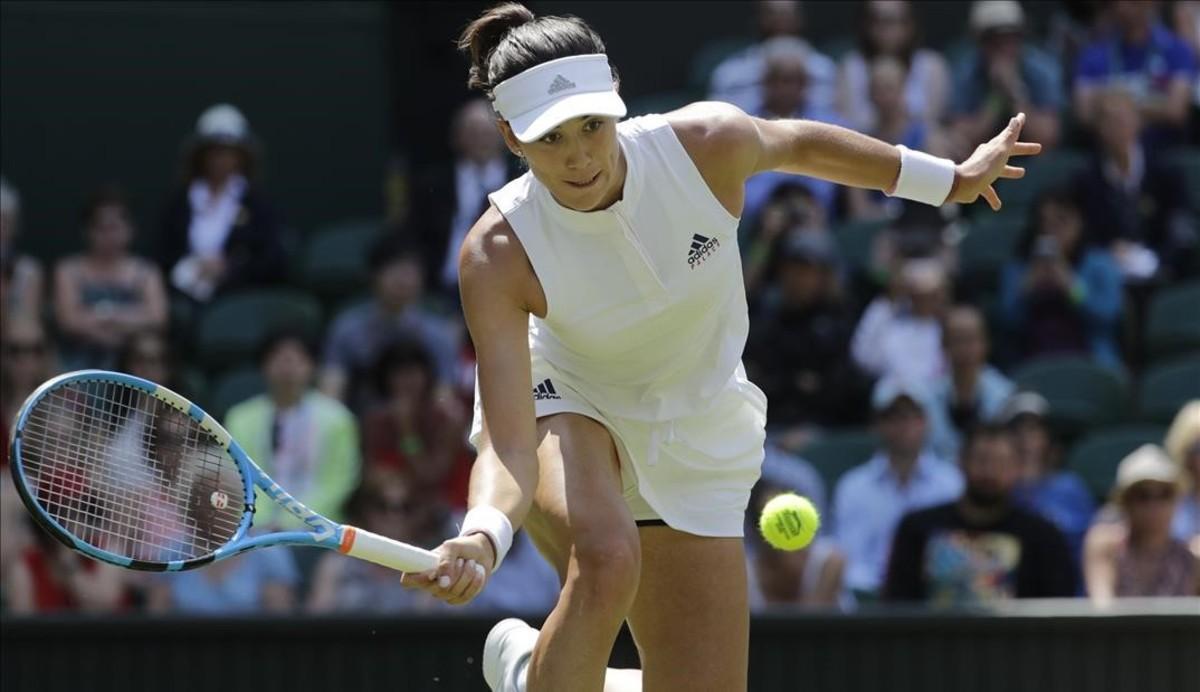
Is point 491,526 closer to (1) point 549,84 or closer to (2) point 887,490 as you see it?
(1) point 549,84

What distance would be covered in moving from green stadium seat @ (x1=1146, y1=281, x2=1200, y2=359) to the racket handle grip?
227 inches

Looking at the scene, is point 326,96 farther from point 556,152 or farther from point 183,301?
point 556,152

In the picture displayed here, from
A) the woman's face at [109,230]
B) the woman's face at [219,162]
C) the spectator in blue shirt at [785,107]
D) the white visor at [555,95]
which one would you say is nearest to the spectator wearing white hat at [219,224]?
the woman's face at [219,162]

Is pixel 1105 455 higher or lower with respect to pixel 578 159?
higher

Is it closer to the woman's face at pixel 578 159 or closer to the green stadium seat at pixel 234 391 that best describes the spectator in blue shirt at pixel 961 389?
the green stadium seat at pixel 234 391

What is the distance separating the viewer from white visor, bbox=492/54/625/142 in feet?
13.3

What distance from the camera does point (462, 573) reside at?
3.80m

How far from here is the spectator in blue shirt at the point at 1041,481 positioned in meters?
7.77

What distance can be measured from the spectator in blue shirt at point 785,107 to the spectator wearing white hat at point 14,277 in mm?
3197

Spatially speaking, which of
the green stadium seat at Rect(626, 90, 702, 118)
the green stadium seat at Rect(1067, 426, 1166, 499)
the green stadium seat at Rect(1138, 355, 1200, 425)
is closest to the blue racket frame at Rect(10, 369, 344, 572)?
the green stadium seat at Rect(1067, 426, 1166, 499)

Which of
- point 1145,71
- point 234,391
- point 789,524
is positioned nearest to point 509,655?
point 789,524

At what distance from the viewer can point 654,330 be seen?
443 cm

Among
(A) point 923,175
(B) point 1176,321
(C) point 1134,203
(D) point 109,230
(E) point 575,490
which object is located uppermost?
(C) point 1134,203

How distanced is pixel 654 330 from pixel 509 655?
0.84 m
